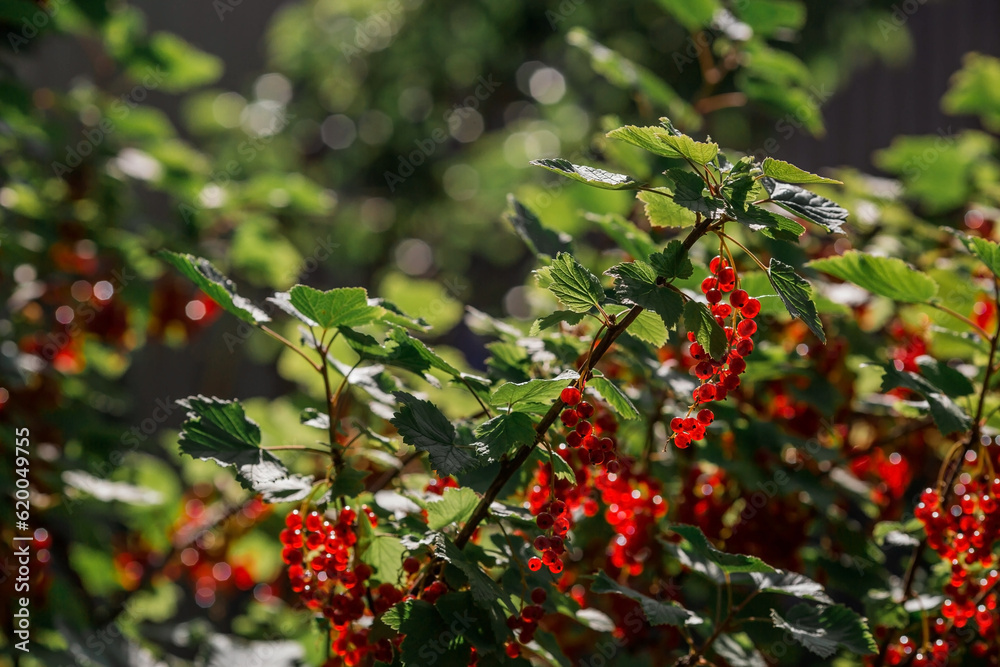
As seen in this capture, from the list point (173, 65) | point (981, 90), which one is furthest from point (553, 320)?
point (173, 65)

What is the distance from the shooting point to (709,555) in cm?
83

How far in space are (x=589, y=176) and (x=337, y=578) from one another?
466 millimetres

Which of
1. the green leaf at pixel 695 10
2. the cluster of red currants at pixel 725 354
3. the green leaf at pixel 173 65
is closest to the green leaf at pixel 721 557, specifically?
the cluster of red currants at pixel 725 354

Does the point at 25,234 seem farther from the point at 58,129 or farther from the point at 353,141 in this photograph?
Result: the point at 353,141

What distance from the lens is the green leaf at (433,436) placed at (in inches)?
27.0

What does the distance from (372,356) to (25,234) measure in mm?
1261

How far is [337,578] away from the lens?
0.79 metres

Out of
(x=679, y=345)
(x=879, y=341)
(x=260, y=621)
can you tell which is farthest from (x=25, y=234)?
(x=879, y=341)

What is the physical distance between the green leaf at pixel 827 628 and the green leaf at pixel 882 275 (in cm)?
36

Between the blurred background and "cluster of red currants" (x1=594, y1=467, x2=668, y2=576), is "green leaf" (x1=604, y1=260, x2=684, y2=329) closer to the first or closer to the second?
"cluster of red currants" (x1=594, y1=467, x2=668, y2=576)

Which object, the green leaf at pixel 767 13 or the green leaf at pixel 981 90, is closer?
the green leaf at pixel 767 13

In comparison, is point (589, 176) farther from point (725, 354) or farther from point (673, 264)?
point (725, 354)

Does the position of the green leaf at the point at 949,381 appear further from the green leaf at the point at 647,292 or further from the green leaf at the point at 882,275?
the green leaf at the point at 647,292

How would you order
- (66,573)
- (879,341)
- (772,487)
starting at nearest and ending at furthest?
1. (772,487)
2. (879,341)
3. (66,573)
